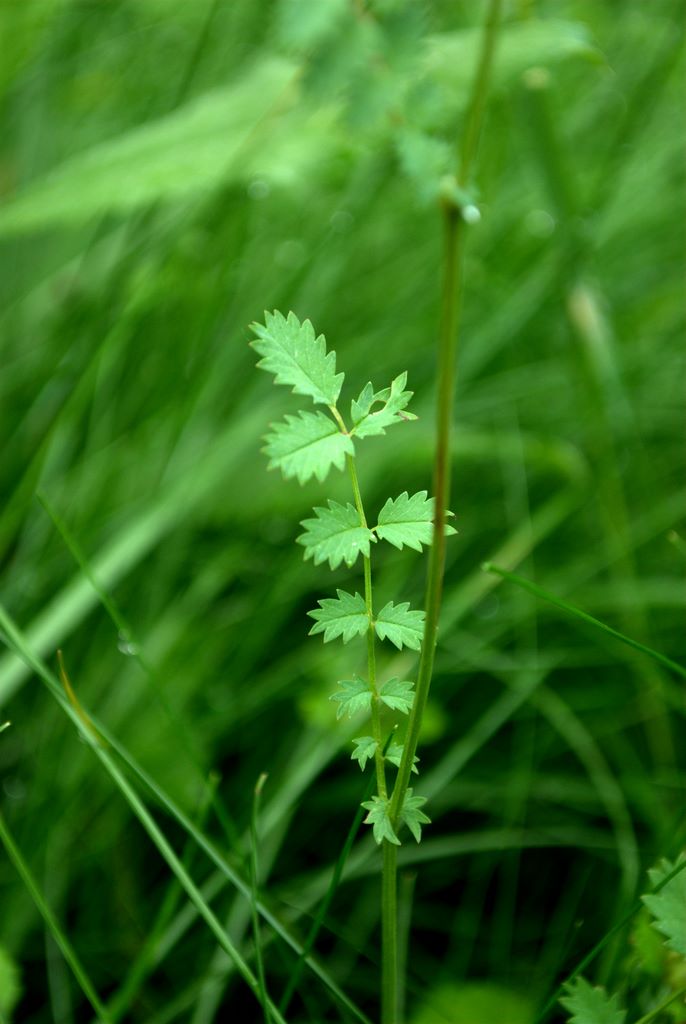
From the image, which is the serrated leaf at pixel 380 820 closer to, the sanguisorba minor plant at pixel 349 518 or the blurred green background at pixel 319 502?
the sanguisorba minor plant at pixel 349 518

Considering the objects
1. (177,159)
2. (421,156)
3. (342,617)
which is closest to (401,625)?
(342,617)

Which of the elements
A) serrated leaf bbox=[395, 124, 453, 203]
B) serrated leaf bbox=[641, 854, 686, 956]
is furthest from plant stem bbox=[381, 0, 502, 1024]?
serrated leaf bbox=[395, 124, 453, 203]

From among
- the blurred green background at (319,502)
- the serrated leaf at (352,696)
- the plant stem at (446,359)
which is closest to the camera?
the plant stem at (446,359)

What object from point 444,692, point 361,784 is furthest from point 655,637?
point 361,784

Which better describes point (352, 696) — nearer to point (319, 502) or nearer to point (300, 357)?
point (300, 357)

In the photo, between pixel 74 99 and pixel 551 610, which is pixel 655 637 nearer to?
pixel 551 610

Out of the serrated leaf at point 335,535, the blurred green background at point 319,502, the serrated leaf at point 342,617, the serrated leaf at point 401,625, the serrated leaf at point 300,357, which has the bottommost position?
the blurred green background at point 319,502

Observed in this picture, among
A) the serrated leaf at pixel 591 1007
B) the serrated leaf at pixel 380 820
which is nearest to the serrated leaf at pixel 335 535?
the serrated leaf at pixel 380 820
